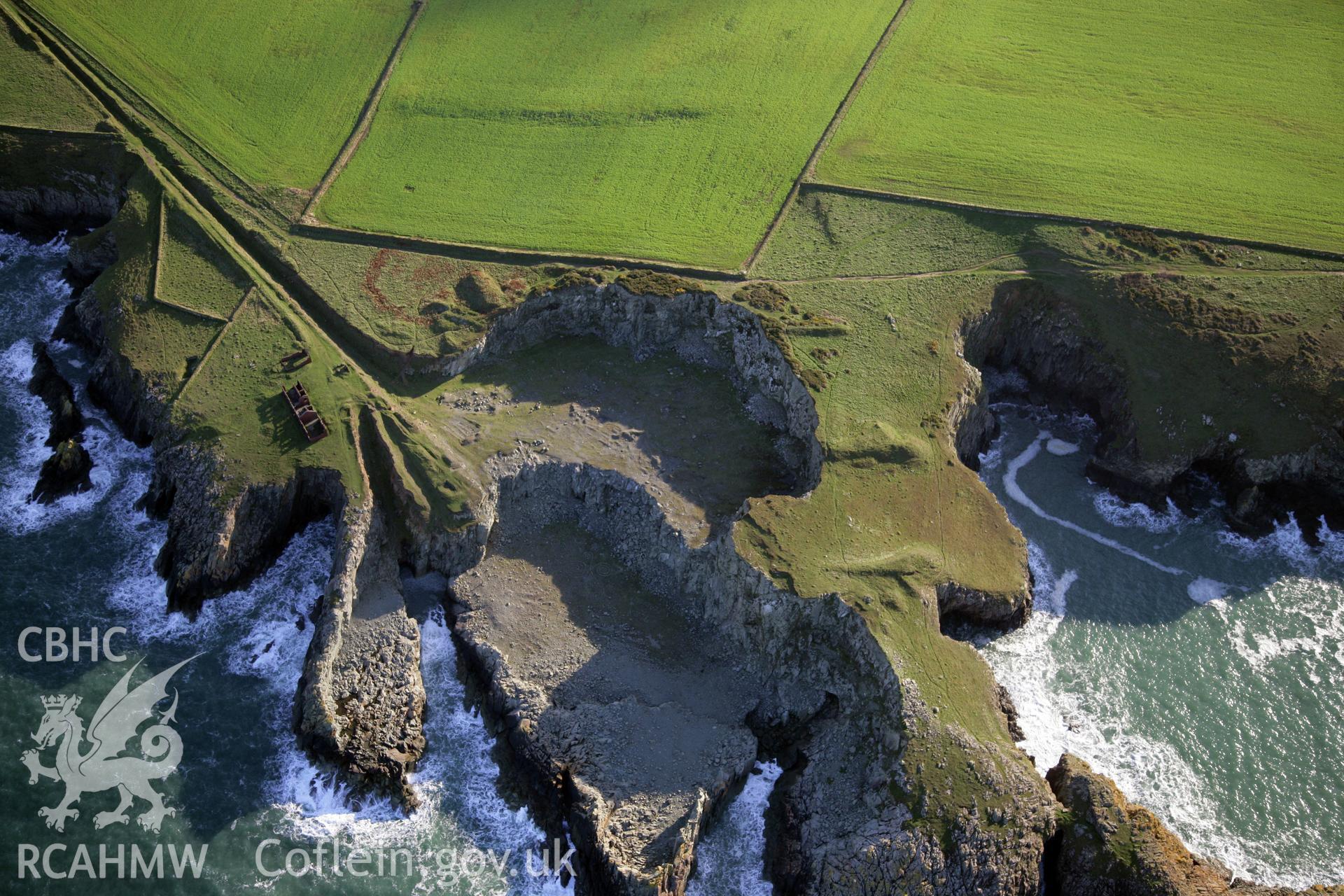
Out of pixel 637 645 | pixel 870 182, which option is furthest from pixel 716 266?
pixel 637 645

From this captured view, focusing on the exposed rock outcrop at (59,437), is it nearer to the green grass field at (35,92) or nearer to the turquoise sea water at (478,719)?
the turquoise sea water at (478,719)

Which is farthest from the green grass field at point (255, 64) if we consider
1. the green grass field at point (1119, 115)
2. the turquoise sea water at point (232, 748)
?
the green grass field at point (1119, 115)

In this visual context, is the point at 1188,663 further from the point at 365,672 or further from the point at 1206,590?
the point at 365,672

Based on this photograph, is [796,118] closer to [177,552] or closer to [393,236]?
[393,236]

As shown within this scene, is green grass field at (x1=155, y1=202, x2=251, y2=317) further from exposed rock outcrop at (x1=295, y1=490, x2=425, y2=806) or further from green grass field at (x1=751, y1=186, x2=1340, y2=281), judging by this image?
green grass field at (x1=751, y1=186, x2=1340, y2=281)

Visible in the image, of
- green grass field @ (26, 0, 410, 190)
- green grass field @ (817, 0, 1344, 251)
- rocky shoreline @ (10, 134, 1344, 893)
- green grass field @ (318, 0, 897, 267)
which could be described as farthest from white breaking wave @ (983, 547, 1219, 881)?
green grass field @ (26, 0, 410, 190)

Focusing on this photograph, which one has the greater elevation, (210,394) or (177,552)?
(210,394)
